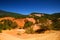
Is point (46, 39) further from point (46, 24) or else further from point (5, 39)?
point (46, 24)

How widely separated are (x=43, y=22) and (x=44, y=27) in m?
1.06

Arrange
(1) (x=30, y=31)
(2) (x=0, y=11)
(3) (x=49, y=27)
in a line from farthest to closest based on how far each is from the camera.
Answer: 1. (2) (x=0, y=11)
2. (3) (x=49, y=27)
3. (1) (x=30, y=31)

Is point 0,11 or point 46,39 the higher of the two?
point 0,11

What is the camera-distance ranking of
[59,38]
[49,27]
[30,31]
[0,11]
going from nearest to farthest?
[59,38], [30,31], [49,27], [0,11]

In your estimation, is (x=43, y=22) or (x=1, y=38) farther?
(x=43, y=22)

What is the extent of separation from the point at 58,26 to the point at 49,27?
1.68m

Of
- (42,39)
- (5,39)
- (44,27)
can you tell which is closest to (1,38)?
(5,39)

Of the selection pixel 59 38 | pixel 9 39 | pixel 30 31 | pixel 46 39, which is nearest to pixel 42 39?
pixel 46 39

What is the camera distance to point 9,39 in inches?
471

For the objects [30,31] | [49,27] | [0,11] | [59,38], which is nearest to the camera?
[59,38]

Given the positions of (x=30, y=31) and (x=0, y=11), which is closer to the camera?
(x=30, y=31)

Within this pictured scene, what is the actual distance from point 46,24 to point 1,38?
1036cm

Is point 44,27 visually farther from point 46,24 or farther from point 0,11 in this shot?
point 0,11

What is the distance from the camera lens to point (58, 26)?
21.0 meters
